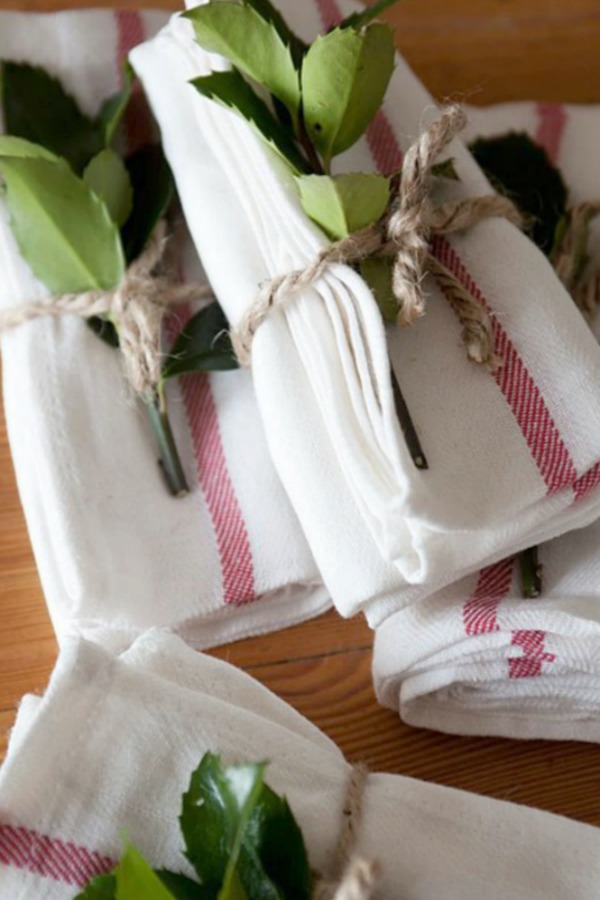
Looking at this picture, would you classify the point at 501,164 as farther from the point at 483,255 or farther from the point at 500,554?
the point at 500,554

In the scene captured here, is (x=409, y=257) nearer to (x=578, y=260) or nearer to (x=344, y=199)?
(x=344, y=199)

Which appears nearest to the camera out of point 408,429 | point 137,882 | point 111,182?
point 137,882

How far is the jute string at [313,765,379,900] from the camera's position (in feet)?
1.44

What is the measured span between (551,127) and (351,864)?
1.45 feet

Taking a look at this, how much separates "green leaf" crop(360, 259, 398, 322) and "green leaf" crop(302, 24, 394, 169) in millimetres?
59

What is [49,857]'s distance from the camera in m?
0.47

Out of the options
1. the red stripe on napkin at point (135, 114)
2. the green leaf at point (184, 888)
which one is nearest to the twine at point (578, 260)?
the red stripe on napkin at point (135, 114)

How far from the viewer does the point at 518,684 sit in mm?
586

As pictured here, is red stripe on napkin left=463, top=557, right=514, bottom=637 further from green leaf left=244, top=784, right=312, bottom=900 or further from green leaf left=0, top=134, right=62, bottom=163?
green leaf left=0, top=134, right=62, bottom=163

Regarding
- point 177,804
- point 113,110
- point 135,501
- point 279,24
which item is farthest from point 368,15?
point 177,804

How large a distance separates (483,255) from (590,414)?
0.09 meters

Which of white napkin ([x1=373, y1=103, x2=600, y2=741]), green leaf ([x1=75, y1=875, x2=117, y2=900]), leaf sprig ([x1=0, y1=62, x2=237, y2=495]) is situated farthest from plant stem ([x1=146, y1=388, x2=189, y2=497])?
green leaf ([x1=75, y1=875, x2=117, y2=900])

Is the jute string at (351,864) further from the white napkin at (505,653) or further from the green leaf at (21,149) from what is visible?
the green leaf at (21,149)

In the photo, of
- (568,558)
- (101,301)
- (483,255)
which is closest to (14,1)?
(101,301)
